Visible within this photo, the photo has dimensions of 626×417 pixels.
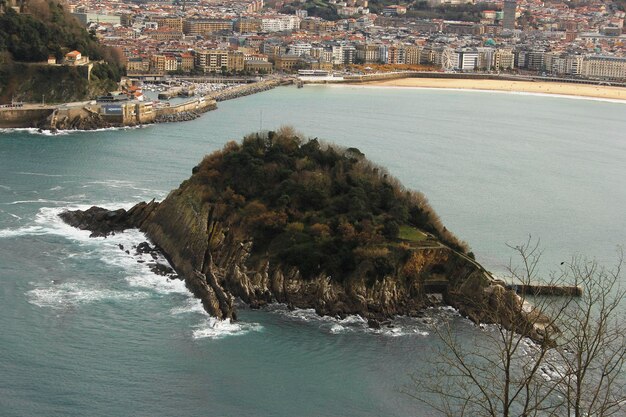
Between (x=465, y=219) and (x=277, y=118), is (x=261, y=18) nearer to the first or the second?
(x=277, y=118)

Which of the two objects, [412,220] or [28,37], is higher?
[28,37]

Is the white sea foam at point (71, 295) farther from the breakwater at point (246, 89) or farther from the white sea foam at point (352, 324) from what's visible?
the breakwater at point (246, 89)

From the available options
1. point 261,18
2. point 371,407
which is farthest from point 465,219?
point 261,18

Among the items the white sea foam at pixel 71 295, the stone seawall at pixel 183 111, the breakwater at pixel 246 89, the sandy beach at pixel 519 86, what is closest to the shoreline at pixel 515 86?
the sandy beach at pixel 519 86

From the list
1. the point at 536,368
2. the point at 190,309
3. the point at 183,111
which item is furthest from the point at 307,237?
the point at 183,111

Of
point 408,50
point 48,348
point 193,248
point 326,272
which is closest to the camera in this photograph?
point 48,348

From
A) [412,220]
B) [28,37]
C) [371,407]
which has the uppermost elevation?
[28,37]

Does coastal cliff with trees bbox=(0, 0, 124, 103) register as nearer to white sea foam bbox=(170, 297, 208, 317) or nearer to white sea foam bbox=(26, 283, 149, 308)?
white sea foam bbox=(26, 283, 149, 308)

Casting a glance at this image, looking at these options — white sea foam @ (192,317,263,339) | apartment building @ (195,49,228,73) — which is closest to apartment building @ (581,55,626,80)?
apartment building @ (195,49,228,73)

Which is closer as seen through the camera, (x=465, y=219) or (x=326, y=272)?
(x=326, y=272)
